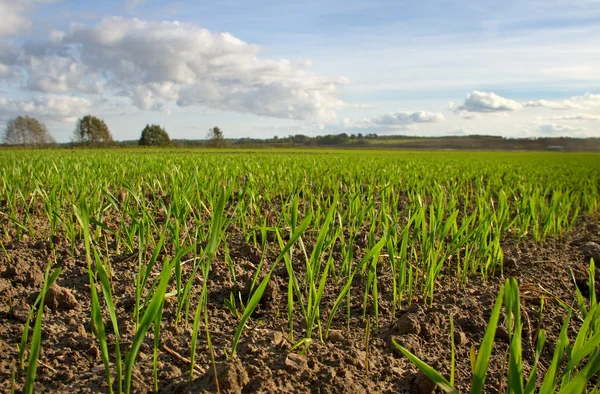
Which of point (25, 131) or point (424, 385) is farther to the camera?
point (25, 131)

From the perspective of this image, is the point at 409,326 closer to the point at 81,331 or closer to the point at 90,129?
the point at 81,331

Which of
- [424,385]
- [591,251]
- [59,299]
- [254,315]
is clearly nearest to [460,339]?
[424,385]

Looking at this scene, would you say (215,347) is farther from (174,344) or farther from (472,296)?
(472,296)

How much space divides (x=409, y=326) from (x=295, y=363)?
0.55 meters

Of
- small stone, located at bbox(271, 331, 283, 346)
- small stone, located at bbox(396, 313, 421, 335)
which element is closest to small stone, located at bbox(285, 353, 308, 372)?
small stone, located at bbox(271, 331, 283, 346)

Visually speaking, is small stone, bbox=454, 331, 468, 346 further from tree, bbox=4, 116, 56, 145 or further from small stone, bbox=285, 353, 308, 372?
tree, bbox=4, 116, 56, 145

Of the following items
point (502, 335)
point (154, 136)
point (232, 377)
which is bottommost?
point (502, 335)

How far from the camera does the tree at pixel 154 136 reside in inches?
2827

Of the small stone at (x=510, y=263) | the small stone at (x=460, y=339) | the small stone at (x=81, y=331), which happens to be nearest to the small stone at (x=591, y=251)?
the small stone at (x=510, y=263)

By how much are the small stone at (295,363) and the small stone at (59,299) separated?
41.5 inches

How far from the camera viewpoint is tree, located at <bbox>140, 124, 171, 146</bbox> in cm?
7181

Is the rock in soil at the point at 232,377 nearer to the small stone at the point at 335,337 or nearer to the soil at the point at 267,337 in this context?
the soil at the point at 267,337

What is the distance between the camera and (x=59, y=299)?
183 cm

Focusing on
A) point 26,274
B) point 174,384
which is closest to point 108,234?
point 26,274
